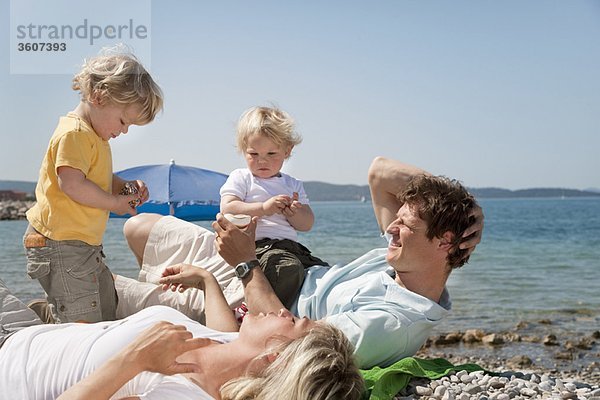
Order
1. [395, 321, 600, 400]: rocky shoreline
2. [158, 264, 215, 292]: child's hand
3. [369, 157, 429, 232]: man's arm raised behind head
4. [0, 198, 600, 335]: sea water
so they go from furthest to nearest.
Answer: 1. [0, 198, 600, 335]: sea water
2. [395, 321, 600, 400]: rocky shoreline
3. [369, 157, 429, 232]: man's arm raised behind head
4. [158, 264, 215, 292]: child's hand

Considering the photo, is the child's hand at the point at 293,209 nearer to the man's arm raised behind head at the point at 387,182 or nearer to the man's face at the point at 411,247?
the man's arm raised behind head at the point at 387,182

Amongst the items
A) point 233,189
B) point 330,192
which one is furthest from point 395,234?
point 330,192

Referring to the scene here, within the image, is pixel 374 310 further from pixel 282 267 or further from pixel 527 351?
pixel 527 351

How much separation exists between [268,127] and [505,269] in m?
13.2

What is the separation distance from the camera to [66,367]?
2525 mm

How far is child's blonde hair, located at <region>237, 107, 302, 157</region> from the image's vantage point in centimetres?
401

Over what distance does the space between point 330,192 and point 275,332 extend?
42.5 m

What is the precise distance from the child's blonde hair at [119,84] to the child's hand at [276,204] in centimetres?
75

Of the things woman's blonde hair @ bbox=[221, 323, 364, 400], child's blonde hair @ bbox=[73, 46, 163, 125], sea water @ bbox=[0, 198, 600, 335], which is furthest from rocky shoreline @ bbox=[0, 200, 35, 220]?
woman's blonde hair @ bbox=[221, 323, 364, 400]

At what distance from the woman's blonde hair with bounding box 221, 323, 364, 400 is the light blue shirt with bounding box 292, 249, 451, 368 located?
689 millimetres

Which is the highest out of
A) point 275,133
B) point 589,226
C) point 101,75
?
point 101,75

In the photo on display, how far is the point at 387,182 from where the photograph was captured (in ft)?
13.0

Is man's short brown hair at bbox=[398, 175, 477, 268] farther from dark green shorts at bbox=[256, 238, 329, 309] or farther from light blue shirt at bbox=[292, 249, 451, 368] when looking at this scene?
dark green shorts at bbox=[256, 238, 329, 309]

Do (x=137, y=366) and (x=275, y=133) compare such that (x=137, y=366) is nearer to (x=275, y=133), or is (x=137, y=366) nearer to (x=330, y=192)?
(x=275, y=133)
